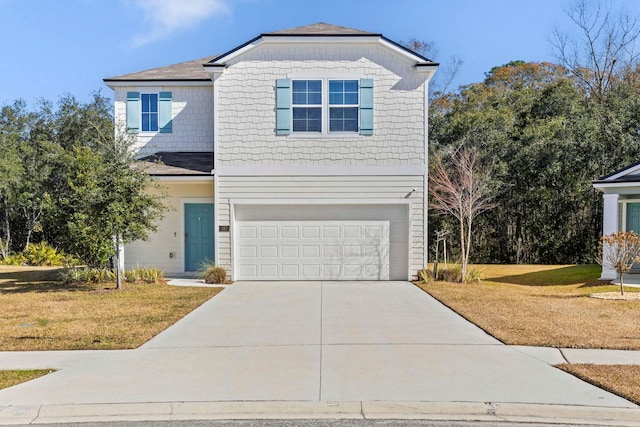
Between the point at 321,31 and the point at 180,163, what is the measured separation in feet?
19.1

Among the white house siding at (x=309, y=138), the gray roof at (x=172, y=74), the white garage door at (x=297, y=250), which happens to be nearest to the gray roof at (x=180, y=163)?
the white house siding at (x=309, y=138)

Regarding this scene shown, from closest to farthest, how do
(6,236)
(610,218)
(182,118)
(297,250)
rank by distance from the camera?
(297,250), (610,218), (182,118), (6,236)

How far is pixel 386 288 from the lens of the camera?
14781 millimetres

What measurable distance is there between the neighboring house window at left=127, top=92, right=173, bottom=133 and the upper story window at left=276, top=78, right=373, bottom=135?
13.8 feet

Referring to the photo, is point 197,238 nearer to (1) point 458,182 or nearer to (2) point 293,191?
(2) point 293,191

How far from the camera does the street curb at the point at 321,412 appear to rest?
5.53 meters

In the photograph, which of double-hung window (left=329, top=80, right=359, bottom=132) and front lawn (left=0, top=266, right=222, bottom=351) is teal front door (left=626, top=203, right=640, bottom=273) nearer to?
double-hung window (left=329, top=80, right=359, bottom=132)

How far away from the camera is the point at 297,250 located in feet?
53.7

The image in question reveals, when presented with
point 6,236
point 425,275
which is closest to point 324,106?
point 425,275

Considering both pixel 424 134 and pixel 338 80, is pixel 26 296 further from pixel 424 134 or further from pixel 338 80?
pixel 424 134

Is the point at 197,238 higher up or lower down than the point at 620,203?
lower down

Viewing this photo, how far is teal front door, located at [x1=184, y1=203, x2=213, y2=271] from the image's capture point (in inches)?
694

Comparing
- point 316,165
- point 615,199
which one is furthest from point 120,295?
point 615,199

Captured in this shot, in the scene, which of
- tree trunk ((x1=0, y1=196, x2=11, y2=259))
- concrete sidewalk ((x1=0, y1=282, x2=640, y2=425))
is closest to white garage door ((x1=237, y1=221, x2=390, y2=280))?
concrete sidewalk ((x1=0, y1=282, x2=640, y2=425))
